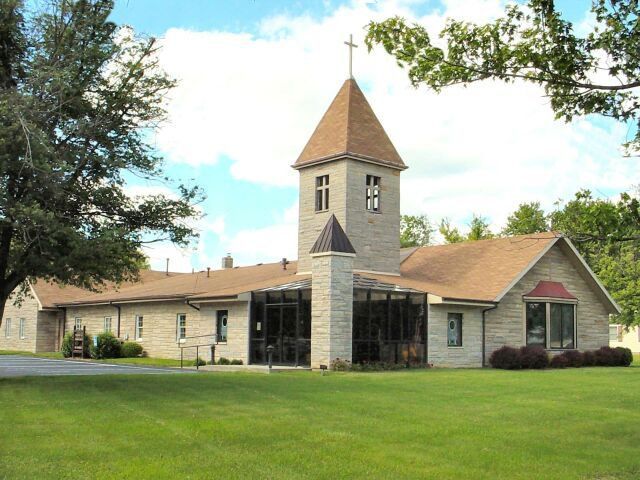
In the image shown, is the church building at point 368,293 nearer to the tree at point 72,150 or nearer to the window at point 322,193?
the window at point 322,193

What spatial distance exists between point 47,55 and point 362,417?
1121 cm

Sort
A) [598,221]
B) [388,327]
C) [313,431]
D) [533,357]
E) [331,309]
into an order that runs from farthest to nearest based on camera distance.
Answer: [533,357] < [388,327] < [331,309] < [313,431] < [598,221]

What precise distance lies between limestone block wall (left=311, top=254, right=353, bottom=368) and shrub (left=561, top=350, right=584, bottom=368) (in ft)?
33.3

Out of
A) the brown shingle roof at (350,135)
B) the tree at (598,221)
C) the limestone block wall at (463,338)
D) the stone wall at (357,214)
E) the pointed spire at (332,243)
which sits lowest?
the limestone block wall at (463,338)

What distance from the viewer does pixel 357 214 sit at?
30.6 meters

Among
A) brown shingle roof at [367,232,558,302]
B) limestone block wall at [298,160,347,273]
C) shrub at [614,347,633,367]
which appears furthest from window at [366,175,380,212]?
shrub at [614,347,633,367]

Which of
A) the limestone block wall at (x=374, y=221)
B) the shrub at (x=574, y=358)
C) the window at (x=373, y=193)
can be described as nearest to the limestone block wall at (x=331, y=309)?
the limestone block wall at (x=374, y=221)

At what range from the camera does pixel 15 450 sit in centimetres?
988

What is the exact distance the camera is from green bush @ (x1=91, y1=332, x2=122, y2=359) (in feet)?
120

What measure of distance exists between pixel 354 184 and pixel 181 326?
10.8m

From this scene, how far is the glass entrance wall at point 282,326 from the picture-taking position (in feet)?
90.1

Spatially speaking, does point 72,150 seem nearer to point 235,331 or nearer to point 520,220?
point 235,331

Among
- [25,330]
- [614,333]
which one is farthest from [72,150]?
[614,333]

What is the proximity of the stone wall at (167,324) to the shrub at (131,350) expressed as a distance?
382 millimetres
